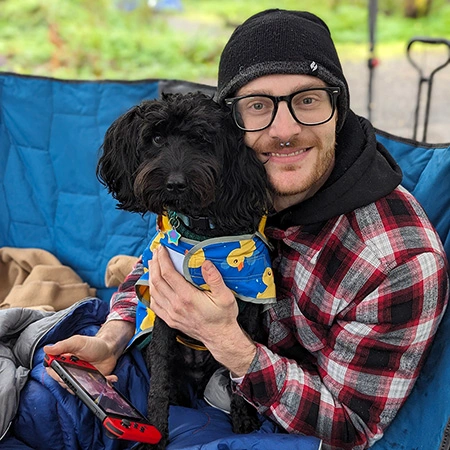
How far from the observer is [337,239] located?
1885mm

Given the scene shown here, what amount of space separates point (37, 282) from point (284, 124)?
1.56 metres

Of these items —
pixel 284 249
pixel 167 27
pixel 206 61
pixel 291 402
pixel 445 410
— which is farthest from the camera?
pixel 167 27

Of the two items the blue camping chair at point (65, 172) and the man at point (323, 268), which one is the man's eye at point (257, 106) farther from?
the blue camping chair at point (65, 172)

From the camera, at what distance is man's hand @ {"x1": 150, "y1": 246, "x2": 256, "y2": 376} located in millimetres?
1854

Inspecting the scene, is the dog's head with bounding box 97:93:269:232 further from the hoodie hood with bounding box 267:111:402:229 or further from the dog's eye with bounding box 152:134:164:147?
the hoodie hood with bounding box 267:111:402:229

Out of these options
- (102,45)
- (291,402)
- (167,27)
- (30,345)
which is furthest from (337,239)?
(167,27)

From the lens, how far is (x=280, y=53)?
6.11ft

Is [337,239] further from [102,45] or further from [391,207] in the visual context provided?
[102,45]

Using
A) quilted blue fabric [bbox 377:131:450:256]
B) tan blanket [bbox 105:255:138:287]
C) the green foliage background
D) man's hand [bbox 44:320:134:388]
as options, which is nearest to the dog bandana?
man's hand [bbox 44:320:134:388]

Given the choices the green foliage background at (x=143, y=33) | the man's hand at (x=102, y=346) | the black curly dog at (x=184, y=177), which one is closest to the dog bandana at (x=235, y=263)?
the black curly dog at (x=184, y=177)

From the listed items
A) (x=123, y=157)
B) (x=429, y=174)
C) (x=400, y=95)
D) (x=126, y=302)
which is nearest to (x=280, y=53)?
(x=123, y=157)

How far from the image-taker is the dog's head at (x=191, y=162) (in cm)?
184

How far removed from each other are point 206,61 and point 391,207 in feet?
24.4

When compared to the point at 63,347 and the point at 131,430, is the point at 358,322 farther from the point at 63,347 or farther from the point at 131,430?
the point at 63,347
